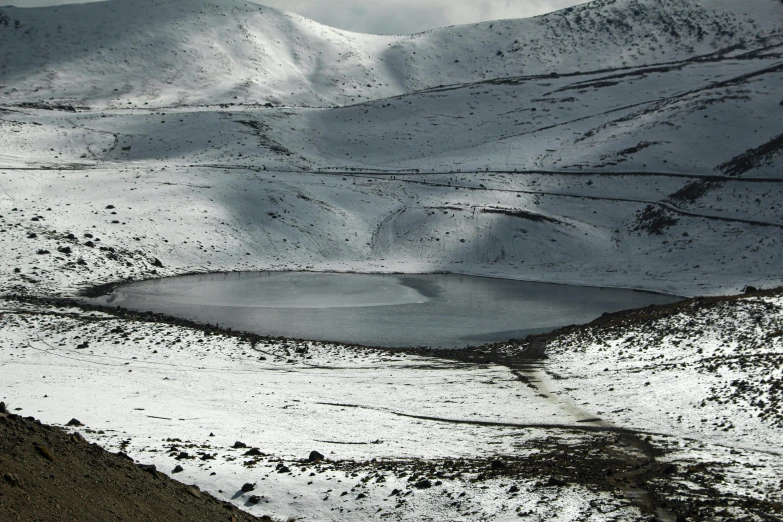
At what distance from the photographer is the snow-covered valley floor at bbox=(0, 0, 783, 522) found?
640 inches

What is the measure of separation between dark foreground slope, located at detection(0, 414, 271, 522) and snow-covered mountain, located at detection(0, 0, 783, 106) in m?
105

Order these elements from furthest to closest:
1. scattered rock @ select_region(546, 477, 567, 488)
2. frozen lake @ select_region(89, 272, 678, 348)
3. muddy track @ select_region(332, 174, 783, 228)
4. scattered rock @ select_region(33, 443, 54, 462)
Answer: muddy track @ select_region(332, 174, 783, 228), frozen lake @ select_region(89, 272, 678, 348), scattered rock @ select_region(546, 477, 567, 488), scattered rock @ select_region(33, 443, 54, 462)

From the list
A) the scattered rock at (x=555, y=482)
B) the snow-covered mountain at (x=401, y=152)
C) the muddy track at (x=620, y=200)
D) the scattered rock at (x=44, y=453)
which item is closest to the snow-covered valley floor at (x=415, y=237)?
the scattered rock at (x=555, y=482)

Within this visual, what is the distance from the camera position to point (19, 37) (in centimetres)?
12762

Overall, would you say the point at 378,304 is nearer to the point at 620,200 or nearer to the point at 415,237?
the point at 415,237

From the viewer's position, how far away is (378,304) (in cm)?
3928

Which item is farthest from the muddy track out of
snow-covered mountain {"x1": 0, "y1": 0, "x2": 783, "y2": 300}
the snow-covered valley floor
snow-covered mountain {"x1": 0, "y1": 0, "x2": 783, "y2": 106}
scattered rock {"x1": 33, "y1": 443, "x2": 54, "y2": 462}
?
snow-covered mountain {"x1": 0, "y1": 0, "x2": 783, "y2": 106}

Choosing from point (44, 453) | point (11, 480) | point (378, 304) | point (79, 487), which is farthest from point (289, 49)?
point (11, 480)

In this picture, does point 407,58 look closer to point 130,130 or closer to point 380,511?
point 130,130

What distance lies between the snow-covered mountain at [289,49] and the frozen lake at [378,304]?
7531 centimetres

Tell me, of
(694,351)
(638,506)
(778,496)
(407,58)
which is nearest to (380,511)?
(638,506)

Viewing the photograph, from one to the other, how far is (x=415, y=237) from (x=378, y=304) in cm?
1915

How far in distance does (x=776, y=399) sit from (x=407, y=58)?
127 metres

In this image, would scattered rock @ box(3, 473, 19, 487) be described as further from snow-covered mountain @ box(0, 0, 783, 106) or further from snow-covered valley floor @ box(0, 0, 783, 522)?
snow-covered mountain @ box(0, 0, 783, 106)
